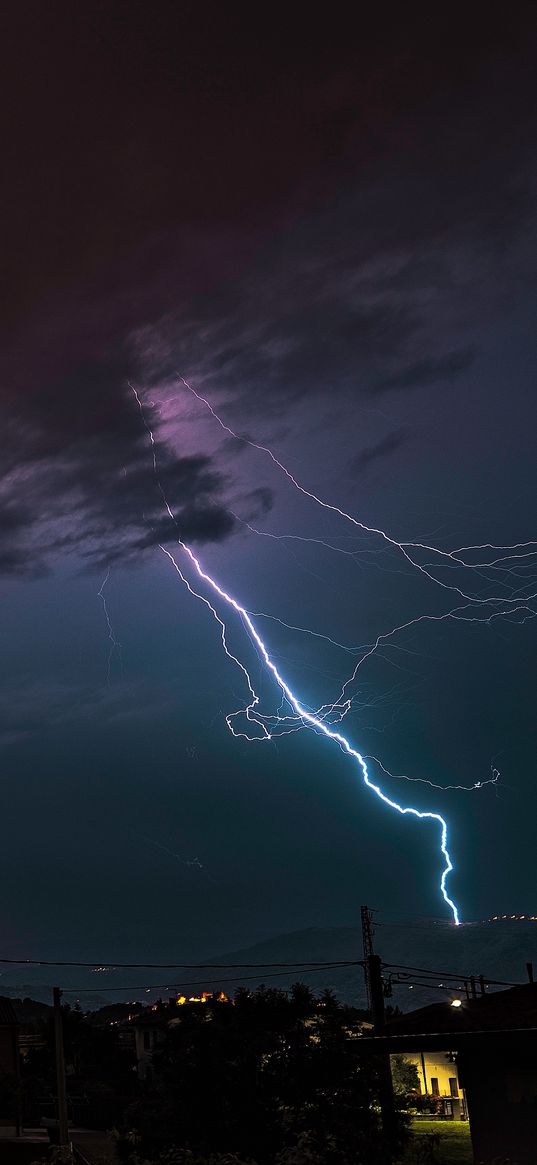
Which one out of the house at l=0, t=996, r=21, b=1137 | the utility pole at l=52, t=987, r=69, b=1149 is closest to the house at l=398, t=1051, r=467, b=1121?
the house at l=0, t=996, r=21, b=1137

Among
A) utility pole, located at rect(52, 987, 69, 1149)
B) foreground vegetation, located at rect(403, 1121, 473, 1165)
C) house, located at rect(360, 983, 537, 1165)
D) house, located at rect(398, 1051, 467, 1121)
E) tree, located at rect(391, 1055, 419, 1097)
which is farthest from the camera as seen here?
house, located at rect(398, 1051, 467, 1121)

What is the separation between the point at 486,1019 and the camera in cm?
1491

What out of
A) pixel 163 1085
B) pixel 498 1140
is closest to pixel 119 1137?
pixel 163 1085

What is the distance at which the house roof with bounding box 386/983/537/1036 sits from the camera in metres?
14.3

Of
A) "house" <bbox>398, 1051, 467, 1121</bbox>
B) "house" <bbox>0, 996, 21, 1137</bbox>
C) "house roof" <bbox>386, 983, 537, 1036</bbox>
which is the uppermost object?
"house roof" <bbox>386, 983, 537, 1036</bbox>

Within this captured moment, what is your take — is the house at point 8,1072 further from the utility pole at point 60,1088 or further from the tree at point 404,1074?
the tree at point 404,1074

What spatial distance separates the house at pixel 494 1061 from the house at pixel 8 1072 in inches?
766

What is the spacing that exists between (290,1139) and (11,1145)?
514 inches

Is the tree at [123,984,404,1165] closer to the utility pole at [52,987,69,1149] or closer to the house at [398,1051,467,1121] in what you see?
the utility pole at [52,987,69,1149]

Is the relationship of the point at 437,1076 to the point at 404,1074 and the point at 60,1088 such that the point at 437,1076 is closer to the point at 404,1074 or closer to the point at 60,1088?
the point at 404,1074

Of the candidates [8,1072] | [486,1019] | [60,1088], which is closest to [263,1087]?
[486,1019]

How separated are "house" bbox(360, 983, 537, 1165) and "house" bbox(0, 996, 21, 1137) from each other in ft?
63.8

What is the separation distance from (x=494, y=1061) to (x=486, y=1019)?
3.61 ft

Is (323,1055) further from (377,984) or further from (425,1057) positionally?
(425,1057)
